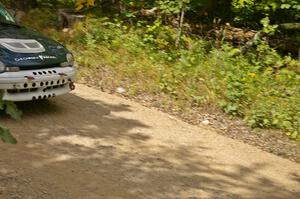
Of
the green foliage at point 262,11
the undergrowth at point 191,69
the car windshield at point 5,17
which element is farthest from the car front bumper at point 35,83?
the green foliage at point 262,11

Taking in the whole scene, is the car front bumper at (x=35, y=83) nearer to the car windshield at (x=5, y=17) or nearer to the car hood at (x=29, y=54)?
the car hood at (x=29, y=54)

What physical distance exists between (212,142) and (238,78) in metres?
1.76

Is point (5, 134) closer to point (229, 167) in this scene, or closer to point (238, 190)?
point (238, 190)

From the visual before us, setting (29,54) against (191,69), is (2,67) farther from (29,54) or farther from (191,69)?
(191,69)

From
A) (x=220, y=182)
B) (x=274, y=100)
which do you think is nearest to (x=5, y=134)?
(x=220, y=182)

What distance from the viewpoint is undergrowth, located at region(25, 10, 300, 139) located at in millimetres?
7086

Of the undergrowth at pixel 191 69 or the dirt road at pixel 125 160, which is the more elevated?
the undergrowth at pixel 191 69

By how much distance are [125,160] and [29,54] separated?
1829 mm

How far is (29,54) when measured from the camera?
578 cm

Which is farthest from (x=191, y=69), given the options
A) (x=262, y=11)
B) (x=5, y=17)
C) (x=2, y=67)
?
(x=2, y=67)

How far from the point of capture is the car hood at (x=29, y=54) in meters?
5.58

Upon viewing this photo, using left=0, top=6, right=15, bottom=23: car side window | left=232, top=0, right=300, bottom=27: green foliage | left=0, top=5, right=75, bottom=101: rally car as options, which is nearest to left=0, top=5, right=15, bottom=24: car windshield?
left=0, top=6, right=15, bottom=23: car side window

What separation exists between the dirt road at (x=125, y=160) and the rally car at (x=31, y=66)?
44 centimetres

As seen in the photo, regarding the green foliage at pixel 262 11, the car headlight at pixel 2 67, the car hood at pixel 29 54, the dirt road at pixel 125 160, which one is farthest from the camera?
the green foliage at pixel 262 11
